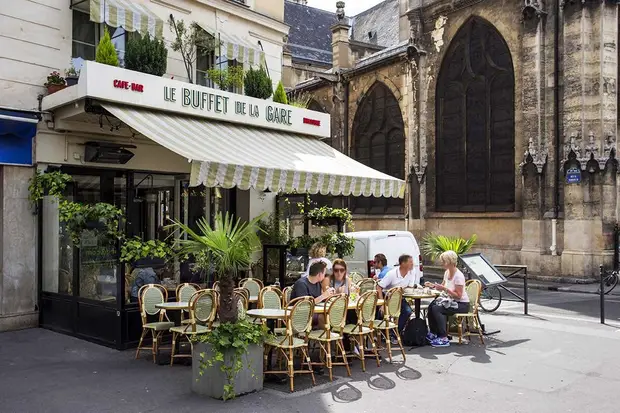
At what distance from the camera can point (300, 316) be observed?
6867 mm

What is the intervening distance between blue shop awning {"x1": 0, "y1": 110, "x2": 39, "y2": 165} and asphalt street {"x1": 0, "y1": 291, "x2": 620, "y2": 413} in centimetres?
282

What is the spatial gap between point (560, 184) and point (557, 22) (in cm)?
530

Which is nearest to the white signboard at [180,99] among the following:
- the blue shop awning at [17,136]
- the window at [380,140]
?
the blue shop awning at [17,136]

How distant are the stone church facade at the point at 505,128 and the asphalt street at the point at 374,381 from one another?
984cm

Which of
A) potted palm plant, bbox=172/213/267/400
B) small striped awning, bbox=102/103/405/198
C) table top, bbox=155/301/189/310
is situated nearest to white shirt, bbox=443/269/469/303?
small striped awning, bbox=102/103/405/198

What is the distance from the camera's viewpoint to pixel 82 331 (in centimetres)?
907

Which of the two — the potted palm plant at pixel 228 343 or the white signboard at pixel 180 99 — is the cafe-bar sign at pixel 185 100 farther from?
the potted palm plant at pixel 228 343

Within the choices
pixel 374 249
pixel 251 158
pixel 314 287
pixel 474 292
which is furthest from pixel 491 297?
pixel 251 158

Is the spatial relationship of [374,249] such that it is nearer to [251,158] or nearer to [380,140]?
[251,158]

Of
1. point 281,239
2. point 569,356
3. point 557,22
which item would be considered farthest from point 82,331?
point 557,22

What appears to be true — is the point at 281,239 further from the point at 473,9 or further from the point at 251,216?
the point at 473,9

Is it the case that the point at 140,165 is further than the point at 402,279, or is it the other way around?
the point at 140,165

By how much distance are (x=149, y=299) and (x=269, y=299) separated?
1.66 meters

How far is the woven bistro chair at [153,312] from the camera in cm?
781
